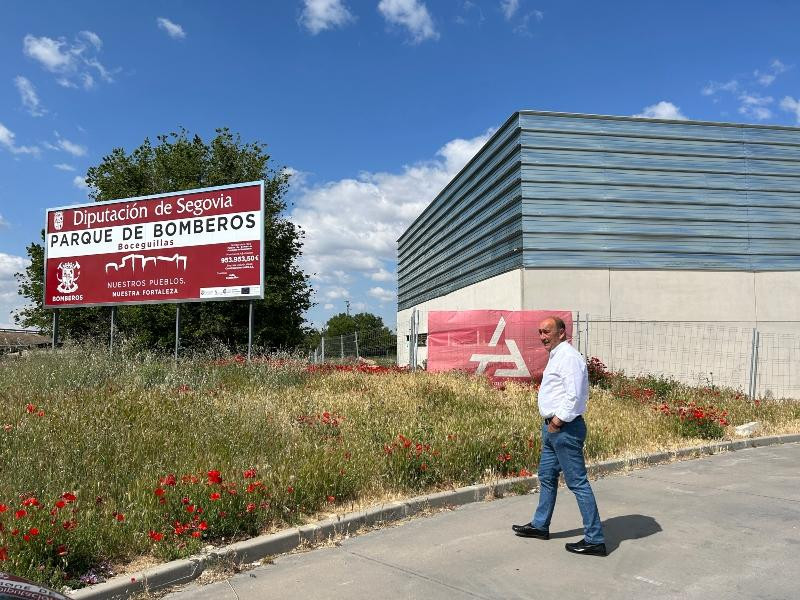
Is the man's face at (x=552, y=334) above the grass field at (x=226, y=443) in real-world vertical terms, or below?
above

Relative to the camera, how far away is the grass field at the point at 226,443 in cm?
473

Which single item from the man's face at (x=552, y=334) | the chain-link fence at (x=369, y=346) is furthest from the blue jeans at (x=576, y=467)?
the chain-link fence at (x=369, y=346)

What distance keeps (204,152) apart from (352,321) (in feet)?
274

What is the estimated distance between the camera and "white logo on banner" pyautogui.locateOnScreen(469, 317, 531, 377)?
14.6m

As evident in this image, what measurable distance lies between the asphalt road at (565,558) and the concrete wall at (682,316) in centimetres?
1266

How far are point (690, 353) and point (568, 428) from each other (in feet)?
54.3

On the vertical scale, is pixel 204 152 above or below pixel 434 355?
above

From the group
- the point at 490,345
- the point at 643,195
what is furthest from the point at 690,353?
the point at 490,345

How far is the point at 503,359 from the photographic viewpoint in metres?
14.7

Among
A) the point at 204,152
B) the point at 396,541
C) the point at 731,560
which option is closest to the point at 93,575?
the point at 396,541

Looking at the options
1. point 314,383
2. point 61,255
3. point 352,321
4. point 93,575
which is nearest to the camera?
point 93,575

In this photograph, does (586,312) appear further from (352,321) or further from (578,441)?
(352,321)

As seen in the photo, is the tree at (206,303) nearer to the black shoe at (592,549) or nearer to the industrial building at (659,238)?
the industrial building at (659,238)

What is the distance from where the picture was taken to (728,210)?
2105 cm
